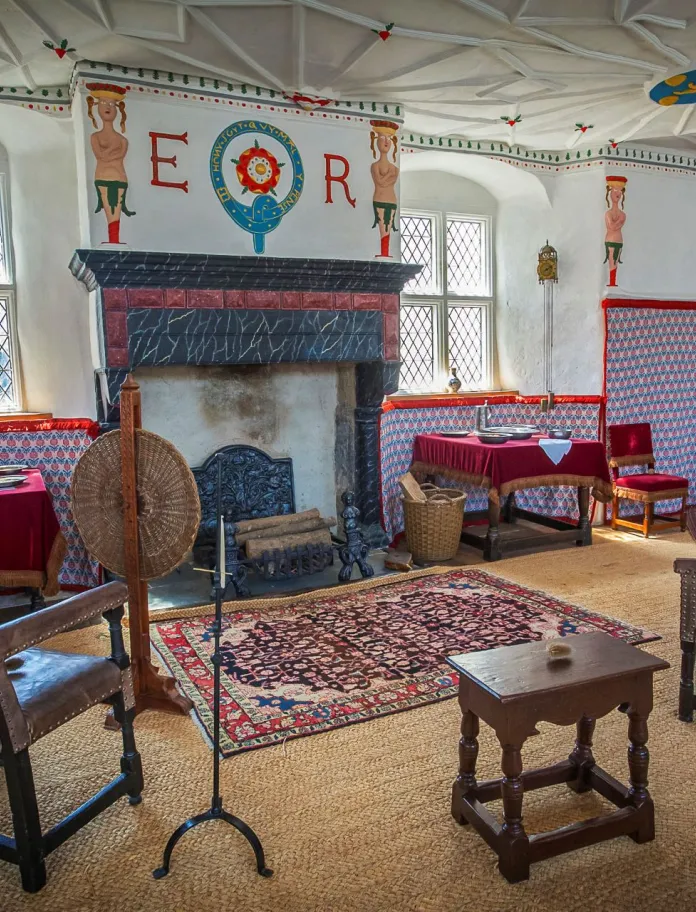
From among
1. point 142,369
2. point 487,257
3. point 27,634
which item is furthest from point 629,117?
point 27,634

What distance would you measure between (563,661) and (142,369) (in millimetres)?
3914

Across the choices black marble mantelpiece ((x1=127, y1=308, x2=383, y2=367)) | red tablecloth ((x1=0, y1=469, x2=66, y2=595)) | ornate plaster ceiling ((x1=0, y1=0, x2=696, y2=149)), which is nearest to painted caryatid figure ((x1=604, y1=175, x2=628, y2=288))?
ornate plaster ceiling ((x1=0, y1=0, x2=696, y2=149))

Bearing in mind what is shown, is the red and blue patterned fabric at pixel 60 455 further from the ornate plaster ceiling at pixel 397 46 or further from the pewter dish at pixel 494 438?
the pewter dish at pixel 494 438

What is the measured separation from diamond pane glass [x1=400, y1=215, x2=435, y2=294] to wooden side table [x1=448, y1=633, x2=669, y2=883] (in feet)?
16.1

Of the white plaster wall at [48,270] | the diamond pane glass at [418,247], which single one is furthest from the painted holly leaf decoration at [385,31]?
the diamond pane glass at [418,247]

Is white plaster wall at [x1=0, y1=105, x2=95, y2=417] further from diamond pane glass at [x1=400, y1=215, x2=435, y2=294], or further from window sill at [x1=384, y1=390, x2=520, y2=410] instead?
diamond pane glass at [x1=400, y1=215, x2=435, y2=294]

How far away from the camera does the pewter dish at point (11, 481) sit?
4473 millimetres

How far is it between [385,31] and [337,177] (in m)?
1.25

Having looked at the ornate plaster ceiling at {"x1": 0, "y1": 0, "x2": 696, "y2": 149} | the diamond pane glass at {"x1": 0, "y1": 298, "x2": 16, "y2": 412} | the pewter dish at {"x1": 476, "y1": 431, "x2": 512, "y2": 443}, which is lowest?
the pewter dish at {"x1": 476, "y1": 431, "x2": 512, "y2": 443}

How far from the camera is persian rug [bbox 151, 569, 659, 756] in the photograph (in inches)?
130

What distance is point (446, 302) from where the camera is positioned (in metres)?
7.11

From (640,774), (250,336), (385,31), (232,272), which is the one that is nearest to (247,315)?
(250,336)

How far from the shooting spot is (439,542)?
562 centimetres

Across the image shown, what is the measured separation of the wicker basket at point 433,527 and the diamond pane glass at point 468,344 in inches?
76.0
